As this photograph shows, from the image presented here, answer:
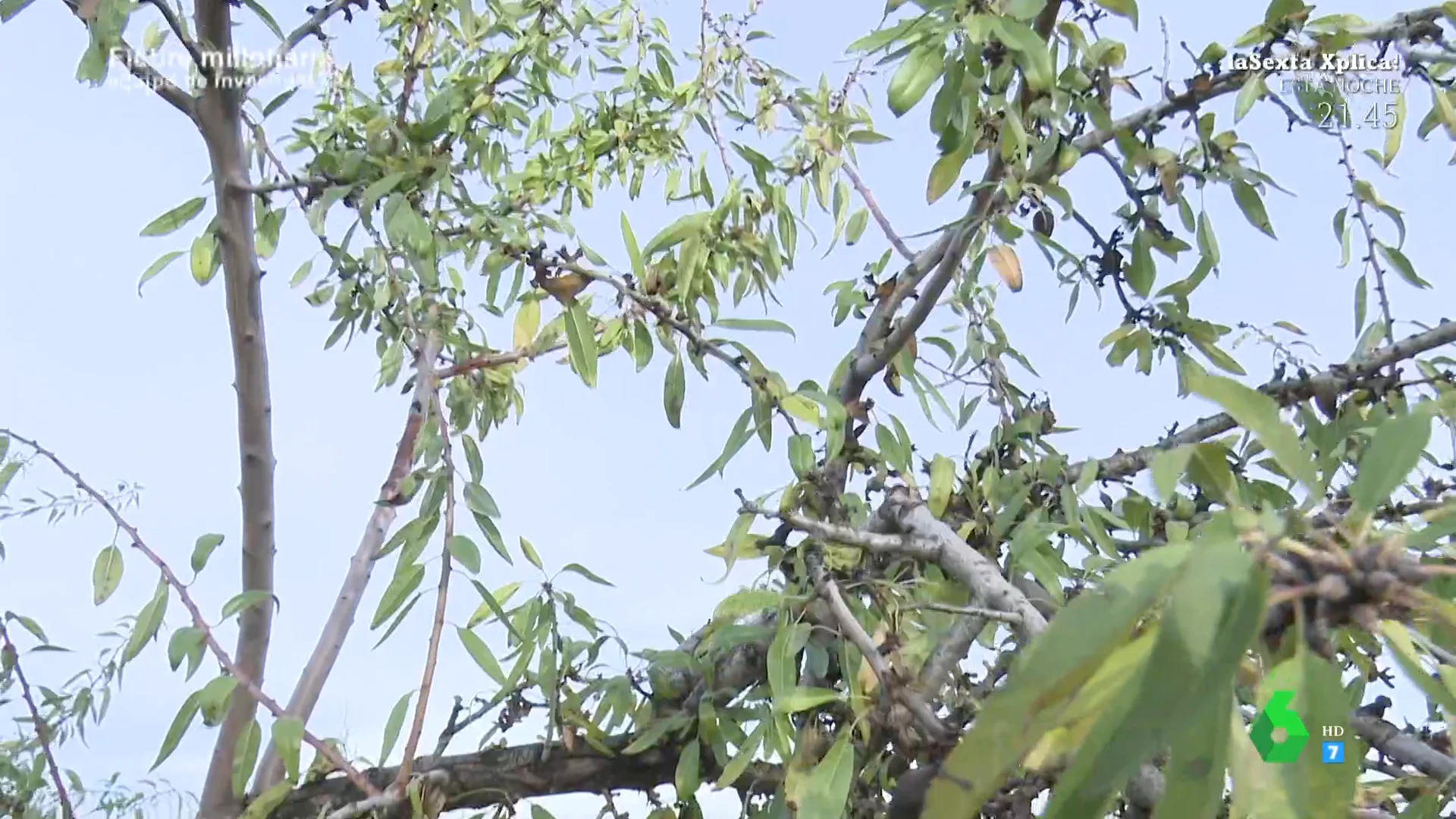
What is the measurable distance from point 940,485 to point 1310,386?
0.31m

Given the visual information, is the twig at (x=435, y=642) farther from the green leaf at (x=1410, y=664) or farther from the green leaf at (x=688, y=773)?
the green leaf at (x=1410, y=664)

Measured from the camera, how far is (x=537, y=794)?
85 centimetres

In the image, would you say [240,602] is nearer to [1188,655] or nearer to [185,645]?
[185,645]

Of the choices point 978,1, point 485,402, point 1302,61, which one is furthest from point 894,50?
point 485,402

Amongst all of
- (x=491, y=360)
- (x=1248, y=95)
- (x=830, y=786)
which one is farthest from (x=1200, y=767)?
(x=491, y=360)

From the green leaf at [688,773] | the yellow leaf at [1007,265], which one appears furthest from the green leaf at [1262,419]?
the green leaf at [688,773]

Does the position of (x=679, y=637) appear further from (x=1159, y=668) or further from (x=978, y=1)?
(x=1159, y=668)

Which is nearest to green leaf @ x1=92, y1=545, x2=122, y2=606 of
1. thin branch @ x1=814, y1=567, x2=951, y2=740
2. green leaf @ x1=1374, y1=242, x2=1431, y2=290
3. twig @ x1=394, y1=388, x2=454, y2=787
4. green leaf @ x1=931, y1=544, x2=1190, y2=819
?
twig @ x1=394, y1=388, x2=454, y2=787

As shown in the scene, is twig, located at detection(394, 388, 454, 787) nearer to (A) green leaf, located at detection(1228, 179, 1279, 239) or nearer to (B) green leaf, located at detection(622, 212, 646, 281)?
(B) green leaf, located at detection(622, 212, 646, 281)

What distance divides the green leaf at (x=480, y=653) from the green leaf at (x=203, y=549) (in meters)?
0.21

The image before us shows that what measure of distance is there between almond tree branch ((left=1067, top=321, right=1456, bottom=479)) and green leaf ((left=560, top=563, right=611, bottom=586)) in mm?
376

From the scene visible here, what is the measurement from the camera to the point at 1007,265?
0.75 m

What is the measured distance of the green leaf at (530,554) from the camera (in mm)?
807

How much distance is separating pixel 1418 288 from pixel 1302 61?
0.88 ft
